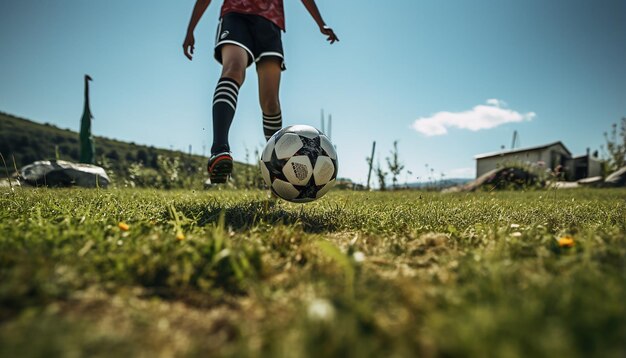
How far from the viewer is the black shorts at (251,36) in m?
3.63

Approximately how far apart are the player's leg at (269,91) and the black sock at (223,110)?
26.0 inches

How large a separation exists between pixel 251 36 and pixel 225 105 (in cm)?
106

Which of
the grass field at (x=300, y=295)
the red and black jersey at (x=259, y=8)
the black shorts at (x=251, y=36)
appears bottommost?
the grass field at (x=300, y=295)

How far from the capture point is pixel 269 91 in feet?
13.5

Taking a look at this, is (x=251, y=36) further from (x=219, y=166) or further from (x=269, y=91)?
(x=219, y=166)

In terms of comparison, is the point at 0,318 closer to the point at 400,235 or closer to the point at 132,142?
the point at 400,235

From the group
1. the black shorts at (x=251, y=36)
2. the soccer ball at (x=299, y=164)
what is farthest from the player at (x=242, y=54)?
the soccer ball at (x=299, y=164)

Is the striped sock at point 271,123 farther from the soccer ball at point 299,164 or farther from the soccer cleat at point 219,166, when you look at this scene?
the soccer cleat at point 219,166

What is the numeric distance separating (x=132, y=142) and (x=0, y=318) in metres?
80.1

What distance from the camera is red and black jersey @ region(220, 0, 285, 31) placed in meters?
3.70

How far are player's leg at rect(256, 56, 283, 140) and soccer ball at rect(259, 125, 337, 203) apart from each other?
1.14 m

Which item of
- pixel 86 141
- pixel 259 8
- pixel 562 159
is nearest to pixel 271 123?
pixel 259 8

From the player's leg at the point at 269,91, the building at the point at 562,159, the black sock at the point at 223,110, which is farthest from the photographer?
the building at the point at 562,159

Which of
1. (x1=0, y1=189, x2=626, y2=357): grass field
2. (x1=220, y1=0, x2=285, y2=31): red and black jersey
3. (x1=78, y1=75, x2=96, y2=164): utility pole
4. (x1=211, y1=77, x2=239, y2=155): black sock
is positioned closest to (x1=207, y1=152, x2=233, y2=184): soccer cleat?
(x1=211, y1=77, x2=239, y2=155): black sock
